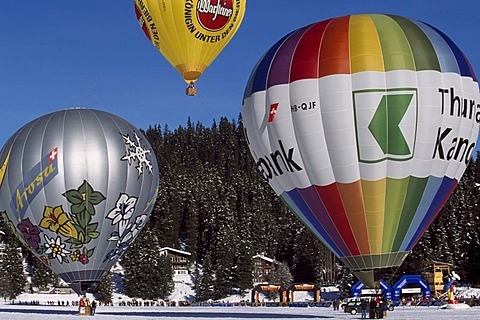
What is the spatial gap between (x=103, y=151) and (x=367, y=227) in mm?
18384

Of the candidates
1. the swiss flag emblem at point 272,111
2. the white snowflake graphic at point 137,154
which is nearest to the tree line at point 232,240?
the white snowflake graphic at point 137,154

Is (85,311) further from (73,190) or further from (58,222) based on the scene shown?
(73,190)

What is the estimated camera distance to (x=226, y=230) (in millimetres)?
114625

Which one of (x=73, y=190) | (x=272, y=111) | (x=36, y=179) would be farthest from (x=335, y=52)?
(x=36, y=179)

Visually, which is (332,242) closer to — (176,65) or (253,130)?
(253,130)

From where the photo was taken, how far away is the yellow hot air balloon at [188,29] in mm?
A: 45906

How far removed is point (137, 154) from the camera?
4653 centimetres

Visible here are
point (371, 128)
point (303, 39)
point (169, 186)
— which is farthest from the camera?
point (169, 186)

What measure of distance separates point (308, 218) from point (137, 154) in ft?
54.9

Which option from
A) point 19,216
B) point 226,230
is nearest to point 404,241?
point 19,216

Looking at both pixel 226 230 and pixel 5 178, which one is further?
pixel 226 230

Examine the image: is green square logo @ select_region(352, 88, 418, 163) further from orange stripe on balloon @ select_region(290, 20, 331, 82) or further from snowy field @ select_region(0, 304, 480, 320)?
snowy field @ select_region(0, 304, 480, 320)

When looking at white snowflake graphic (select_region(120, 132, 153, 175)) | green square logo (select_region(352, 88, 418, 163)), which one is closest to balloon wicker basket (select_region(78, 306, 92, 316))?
white snowflake graphic (select_region(120, 132, 153, 175))

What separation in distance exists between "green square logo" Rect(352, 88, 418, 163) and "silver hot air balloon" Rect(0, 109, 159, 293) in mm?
18254
